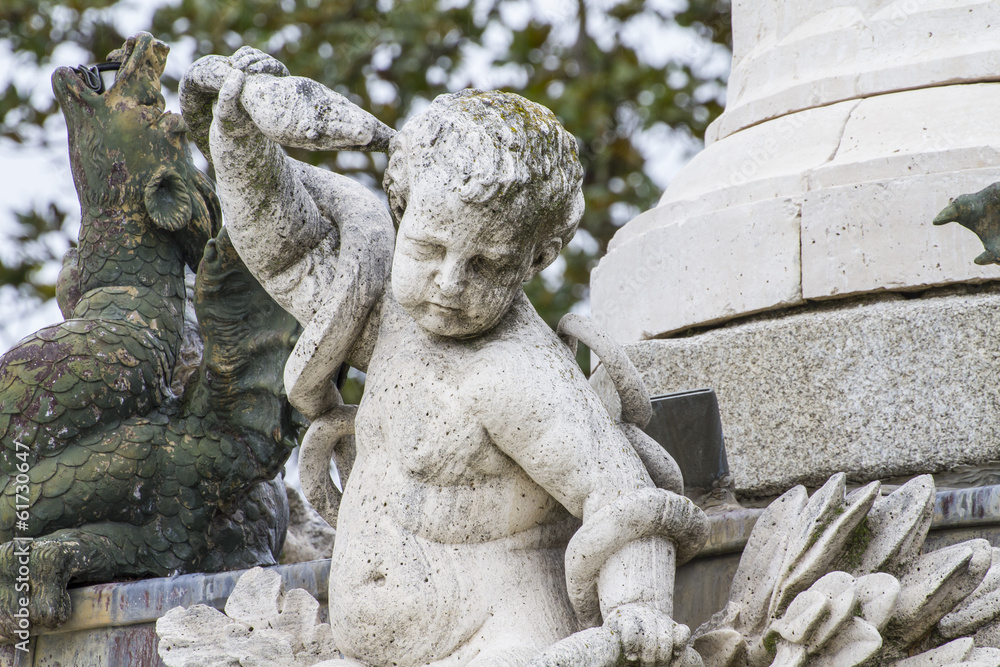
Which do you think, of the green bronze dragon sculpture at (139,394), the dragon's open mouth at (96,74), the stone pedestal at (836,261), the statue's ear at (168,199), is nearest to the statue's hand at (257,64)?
the green bronze dragon sculpture at (139,394)

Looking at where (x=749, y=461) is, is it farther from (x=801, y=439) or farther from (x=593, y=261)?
(x=593, y=261)

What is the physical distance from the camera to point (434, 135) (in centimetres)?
221

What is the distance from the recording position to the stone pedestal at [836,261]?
121 inches

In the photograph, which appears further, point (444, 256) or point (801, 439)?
point (801, 439)

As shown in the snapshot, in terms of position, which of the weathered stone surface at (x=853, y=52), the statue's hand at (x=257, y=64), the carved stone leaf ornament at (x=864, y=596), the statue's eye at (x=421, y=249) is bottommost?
the carved stone leaf ornament at (x=864, y=596)

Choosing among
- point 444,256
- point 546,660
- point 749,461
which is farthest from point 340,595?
point 749,461

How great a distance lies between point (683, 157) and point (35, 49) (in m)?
4.12

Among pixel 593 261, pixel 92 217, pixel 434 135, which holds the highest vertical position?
pixel 434 135

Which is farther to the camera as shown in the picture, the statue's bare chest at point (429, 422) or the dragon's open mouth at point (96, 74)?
the dragon's open mouth at point (96, 74)

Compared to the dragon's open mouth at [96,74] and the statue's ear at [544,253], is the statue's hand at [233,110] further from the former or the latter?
the dragon's open mouth at [96,74]

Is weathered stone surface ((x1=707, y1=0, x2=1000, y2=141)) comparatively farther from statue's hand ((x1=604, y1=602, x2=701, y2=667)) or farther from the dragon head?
statue's hand ((x1=604, y1=602, x2=701, y2=667))

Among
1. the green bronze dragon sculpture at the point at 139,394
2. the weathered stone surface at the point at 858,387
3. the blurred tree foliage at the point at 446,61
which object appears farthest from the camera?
the blurred tree foliage at the point at 446,61

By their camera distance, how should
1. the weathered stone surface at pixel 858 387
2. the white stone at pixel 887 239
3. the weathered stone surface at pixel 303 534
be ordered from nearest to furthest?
the weathered stone surface at pixel 858 387, the white stone at pixel 887 239, the weathered stone surface at pixel 303 534
